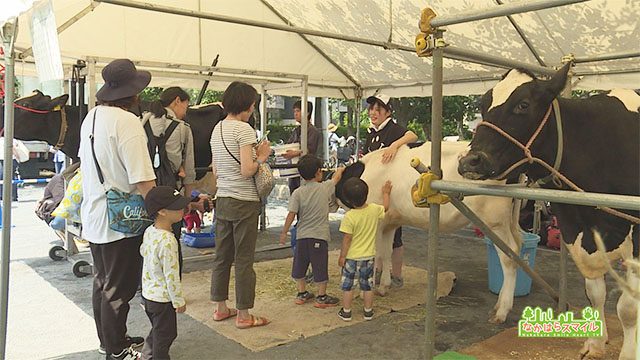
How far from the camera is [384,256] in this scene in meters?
4.88

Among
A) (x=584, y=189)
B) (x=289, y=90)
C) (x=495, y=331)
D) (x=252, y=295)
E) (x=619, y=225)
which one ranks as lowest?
(x=495, y=331)

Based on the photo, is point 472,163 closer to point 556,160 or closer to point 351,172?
point 556,160

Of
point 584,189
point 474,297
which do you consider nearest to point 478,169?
point 584,189

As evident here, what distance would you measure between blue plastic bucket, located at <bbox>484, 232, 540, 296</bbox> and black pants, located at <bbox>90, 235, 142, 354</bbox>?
315cm

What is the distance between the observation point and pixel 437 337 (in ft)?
12.4

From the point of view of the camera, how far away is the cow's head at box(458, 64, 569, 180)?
254 centimetres

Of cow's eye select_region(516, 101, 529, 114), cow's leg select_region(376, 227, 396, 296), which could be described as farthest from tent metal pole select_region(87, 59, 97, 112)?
cow's eye select_region(516, 101, 529, 114)

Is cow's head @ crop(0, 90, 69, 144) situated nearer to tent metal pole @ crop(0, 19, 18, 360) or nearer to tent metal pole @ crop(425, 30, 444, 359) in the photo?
tent metal pole @ crop(0, 19, 18, 360)

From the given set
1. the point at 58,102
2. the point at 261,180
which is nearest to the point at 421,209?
the point at 261,180

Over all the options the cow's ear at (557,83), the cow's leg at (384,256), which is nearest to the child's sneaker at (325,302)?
the cow's leg at (384,256)

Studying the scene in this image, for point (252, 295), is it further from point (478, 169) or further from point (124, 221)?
point (478, 169)

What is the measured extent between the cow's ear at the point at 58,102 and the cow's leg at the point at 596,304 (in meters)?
4.84

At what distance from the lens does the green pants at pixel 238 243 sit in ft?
12.3

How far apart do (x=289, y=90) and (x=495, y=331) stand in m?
4.72
